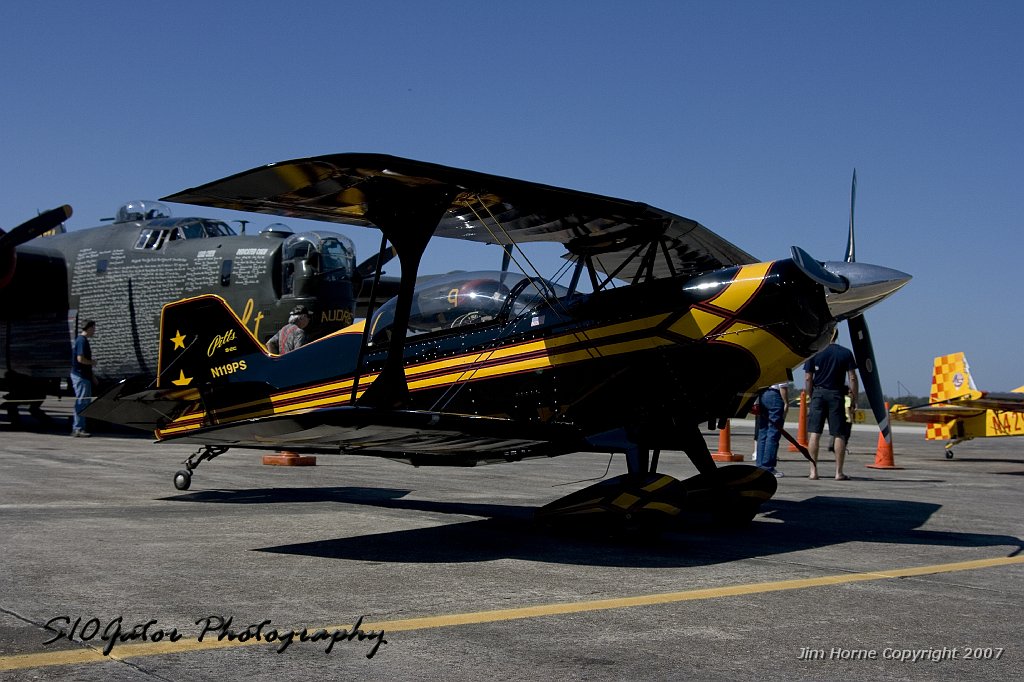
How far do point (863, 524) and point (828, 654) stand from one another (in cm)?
490

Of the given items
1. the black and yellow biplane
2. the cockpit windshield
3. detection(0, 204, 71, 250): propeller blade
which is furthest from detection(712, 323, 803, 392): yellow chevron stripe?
detection(0, 204, 71, 250): propeller blade

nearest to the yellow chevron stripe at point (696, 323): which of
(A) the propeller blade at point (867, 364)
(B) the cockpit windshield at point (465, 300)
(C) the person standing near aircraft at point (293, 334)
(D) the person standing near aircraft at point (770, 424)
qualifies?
(B) the cockpit windshield at point (465, 300)

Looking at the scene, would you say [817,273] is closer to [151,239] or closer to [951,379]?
[151,239]

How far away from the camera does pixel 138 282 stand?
1819 cm

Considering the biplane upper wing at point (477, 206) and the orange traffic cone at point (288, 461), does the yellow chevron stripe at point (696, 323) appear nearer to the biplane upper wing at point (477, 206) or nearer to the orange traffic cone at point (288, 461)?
the biplane upper wing at point (477, 206)

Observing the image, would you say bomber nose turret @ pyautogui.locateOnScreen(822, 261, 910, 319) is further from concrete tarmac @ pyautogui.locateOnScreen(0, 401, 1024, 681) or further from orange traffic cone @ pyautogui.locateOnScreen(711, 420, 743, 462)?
orange traffic cone @ pyautogui.locateOnScreen(711, 420, 743, 462)

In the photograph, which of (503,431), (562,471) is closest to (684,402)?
(503,431)

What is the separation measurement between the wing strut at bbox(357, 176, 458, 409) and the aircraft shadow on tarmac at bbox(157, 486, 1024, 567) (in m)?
1.09

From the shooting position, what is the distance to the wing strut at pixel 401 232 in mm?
7207

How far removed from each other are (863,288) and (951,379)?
1678 centimetres

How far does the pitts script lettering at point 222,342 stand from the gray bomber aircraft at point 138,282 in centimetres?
682

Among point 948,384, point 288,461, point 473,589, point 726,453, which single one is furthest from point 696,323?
point 948,384

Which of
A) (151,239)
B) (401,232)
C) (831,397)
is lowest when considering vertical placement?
(831,397)

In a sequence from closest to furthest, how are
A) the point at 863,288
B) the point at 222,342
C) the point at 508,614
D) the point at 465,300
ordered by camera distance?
the point at 508,614 < the point at 863,288 < the point at 465,300 < the point at 222,342
